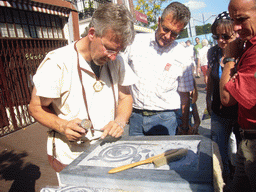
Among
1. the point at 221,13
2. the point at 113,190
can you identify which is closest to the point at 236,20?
the point at 221,13

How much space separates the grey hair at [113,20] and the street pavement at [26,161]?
4.76 feet

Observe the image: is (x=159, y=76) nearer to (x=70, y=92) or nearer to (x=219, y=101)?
(x=219, y=101)

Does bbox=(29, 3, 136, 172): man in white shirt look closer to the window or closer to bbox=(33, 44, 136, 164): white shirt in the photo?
bbox=(33, 44, 136, 164): white shirt

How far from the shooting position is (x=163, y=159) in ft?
3.78

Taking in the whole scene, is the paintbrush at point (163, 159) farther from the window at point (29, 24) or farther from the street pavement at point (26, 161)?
the window at point (29, 24)

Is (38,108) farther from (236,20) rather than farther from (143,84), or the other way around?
(236,20)

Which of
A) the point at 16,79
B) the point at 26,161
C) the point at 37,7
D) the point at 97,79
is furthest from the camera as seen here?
the point at 37,7

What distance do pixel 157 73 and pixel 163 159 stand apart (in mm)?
1199

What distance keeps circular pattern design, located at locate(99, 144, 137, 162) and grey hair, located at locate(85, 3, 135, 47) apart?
71 centimetres

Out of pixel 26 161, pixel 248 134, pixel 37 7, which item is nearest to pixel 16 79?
pixel 37 7

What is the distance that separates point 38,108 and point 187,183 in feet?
3.45

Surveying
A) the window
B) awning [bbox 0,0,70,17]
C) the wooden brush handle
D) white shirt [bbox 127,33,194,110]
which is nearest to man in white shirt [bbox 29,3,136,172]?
the wooden brush handle

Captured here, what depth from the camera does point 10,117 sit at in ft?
18.9

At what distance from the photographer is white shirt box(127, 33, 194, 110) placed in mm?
2203
